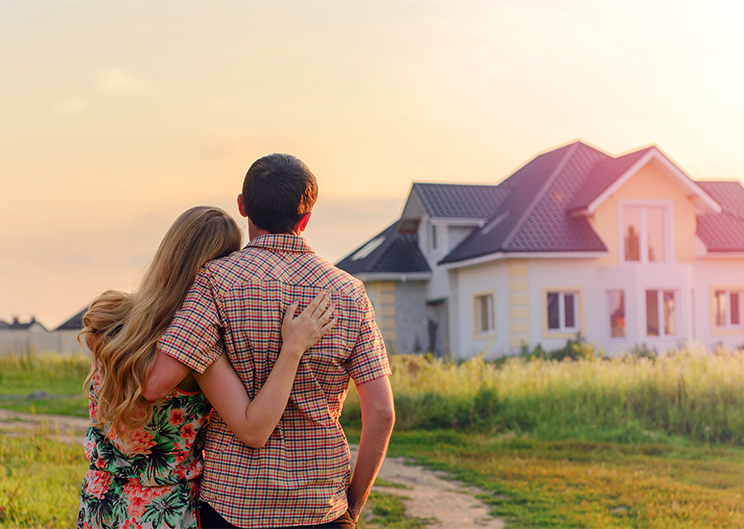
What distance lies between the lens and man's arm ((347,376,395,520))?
8.88 ft

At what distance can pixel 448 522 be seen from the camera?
21.8ft

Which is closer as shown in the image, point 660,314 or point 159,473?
point 159,473

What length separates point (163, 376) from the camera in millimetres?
2521

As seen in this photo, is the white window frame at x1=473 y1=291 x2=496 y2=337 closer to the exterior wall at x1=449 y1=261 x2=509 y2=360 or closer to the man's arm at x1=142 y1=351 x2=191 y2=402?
the exterior wall at x1=449 y1=261 x2=509 y2=360

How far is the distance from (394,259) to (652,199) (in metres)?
8.62

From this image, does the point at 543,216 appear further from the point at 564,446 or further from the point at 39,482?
the point at 39,482

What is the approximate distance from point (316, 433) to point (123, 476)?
75 cm

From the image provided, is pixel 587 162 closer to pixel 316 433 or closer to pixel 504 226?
pixel 504 226

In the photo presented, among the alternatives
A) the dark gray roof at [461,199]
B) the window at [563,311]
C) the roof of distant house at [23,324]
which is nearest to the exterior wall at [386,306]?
the dark gray roof at [461,199]

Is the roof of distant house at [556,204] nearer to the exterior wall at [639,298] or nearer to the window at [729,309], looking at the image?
the exterior wall at [639,298]

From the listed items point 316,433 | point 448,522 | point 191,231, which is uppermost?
point 191,231

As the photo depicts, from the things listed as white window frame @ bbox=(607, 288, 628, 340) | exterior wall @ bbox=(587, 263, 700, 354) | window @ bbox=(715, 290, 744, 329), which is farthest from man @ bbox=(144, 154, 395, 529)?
window @ bbox=(715, 290, 744, 329)

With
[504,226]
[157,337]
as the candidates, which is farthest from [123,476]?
[504,226]

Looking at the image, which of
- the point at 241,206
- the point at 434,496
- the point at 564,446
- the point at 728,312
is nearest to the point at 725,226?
the point at 728,312
